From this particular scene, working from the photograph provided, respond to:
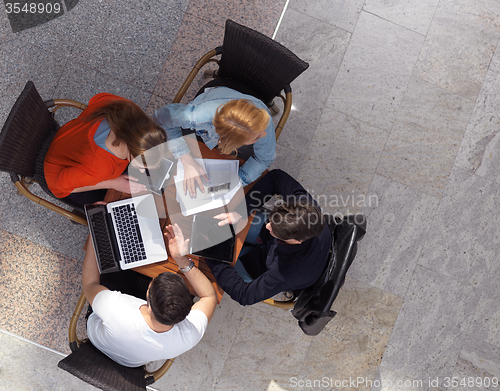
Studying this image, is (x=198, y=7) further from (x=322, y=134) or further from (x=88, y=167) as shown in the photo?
(x=88, y=167)

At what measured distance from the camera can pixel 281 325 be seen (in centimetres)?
249

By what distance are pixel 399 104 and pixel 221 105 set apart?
157cm

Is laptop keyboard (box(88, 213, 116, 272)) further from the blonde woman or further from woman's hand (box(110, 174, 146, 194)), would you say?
the blonde woman

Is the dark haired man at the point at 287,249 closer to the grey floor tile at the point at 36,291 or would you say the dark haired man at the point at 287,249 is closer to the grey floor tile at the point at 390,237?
the grey floor tile at the point at 390,237

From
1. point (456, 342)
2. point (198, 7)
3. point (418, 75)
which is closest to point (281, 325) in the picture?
point (456, 342)

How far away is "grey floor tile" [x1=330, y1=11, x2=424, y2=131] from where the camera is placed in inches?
101

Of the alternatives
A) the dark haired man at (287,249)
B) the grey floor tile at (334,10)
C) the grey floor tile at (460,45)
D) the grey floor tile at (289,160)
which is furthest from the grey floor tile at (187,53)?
the grey floor tile at (460,45)

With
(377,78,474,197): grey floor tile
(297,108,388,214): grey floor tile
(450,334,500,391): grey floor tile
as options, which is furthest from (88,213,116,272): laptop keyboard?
(450,334,500,391): grey floor tile

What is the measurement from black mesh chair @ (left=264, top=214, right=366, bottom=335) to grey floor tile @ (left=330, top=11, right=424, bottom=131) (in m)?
1.17

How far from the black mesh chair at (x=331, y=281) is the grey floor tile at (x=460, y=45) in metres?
1.63

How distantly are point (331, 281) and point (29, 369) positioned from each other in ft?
7.05

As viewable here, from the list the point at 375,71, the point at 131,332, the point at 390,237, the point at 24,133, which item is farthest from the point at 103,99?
the point at 390,237

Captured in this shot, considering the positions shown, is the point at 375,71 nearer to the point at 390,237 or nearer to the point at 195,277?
the point at 390,237

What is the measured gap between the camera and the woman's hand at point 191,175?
5.48 ft
